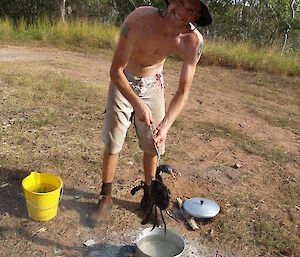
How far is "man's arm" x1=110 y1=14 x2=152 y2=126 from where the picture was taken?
8.04ft

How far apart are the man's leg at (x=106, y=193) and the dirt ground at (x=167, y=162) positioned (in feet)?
0.24

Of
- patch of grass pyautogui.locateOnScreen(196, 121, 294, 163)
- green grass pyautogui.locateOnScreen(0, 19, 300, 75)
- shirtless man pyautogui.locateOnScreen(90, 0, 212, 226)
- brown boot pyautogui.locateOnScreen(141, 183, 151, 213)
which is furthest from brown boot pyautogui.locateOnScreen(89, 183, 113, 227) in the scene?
green grass pyautogui.locateOnScreen(0, 19, 300, 75)

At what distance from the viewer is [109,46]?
376 inches

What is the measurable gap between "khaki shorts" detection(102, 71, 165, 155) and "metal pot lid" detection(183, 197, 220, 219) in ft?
1.87

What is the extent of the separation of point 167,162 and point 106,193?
3.50ft

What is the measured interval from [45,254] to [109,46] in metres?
7.55

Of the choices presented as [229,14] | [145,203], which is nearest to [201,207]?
[145,203]

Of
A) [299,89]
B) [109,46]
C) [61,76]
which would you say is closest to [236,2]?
[109,46]

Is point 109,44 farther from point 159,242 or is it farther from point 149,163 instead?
point 159,242

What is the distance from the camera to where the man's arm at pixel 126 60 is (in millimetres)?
2451

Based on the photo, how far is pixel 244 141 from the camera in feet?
15.1

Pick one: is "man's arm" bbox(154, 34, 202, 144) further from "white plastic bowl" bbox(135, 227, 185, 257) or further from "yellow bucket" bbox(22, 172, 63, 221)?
"yellow bucket" bbox(22, 172, 63, 221)

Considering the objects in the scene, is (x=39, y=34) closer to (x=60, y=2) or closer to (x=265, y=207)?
(x=60, y=2)

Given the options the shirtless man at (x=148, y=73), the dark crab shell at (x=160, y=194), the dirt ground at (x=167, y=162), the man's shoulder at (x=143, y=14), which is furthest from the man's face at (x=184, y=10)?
the dirt ground at (x=167, y=162)
